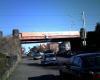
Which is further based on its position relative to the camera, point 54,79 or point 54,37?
point 54,37

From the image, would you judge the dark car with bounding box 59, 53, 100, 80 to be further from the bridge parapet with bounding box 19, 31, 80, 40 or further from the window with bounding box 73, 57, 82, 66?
the bridge parapet with bounding box 19, 31, 80, 40

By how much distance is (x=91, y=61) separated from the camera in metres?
13.8

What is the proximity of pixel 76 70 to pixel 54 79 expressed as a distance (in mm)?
6394

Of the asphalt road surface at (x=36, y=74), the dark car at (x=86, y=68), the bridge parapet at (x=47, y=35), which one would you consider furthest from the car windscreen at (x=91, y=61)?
the bridge parapet at (x=47, y=35)

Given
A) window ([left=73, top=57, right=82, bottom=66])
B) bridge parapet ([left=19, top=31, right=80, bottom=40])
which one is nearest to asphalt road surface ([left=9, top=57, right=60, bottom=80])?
window ([left=73, top=57, right=82, bottom=66])

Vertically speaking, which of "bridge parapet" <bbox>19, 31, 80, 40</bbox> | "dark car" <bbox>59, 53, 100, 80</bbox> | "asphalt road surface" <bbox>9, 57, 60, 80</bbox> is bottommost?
"asphalt road surface" <bbox>9, 57, 60, 80</bbox>

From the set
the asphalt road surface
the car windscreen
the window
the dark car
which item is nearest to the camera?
the dark car

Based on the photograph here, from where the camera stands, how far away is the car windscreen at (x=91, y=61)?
13539mm

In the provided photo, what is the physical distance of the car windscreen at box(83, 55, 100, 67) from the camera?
1354 centimetres

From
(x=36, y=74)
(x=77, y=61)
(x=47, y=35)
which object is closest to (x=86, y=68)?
(x=77, y=61)

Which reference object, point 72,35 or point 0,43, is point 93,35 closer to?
point 72,35

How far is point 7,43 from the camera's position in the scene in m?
51.6

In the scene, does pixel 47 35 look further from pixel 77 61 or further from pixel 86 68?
pixel 86 68

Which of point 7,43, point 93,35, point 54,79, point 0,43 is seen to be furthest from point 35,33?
point 54,79
